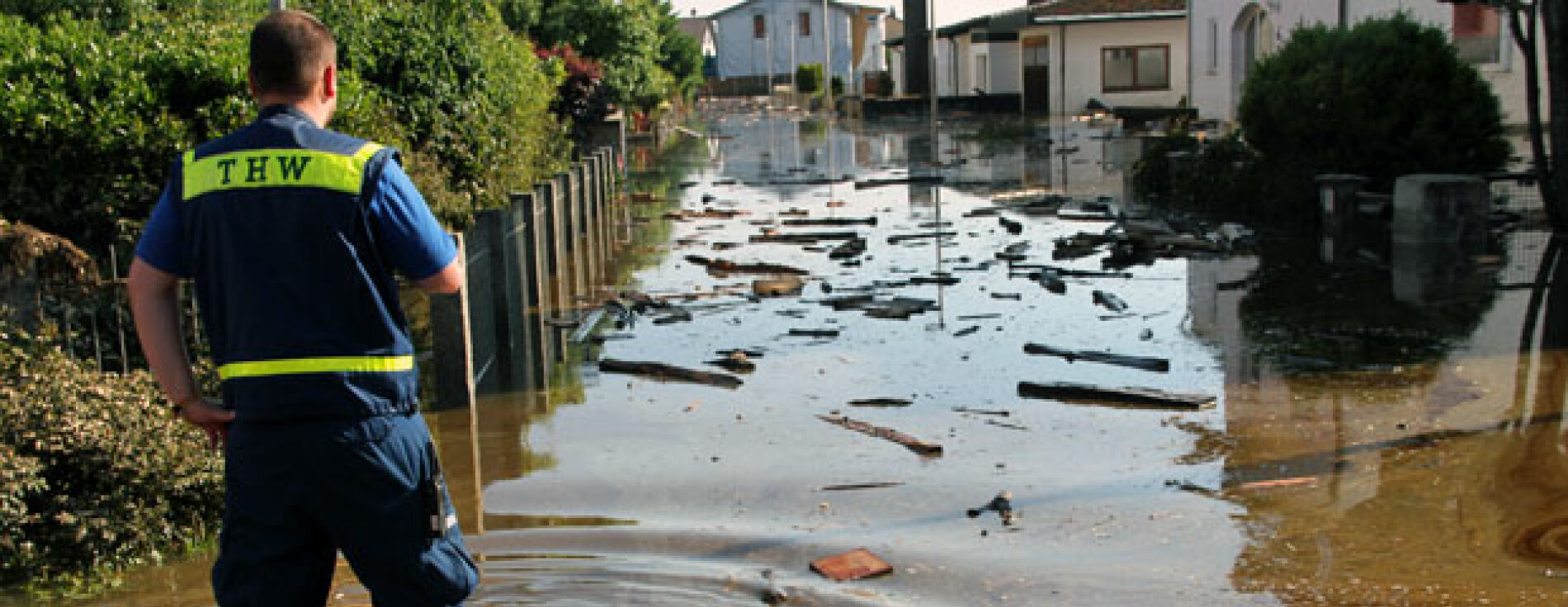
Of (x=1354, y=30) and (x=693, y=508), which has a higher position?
(x=1354, y=30)

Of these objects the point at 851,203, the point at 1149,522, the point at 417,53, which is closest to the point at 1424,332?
the point at 1149,522

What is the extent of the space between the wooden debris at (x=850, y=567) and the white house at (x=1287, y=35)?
1279 cm

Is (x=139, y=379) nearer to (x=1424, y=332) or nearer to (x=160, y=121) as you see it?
(x=160, y=121)

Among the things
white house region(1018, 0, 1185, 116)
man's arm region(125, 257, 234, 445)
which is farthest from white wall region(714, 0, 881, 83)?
man's arm region(125, 257, 234, 445)

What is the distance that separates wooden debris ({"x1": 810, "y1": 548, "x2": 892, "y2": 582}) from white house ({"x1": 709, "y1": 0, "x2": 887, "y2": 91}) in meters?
101

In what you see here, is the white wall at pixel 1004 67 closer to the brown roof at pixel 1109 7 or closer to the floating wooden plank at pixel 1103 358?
the brown roof at pixel 1109 7

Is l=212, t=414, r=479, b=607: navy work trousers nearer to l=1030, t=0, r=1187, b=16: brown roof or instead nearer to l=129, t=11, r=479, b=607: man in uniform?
l=129, t=11, r=479, b=607: man in uniform

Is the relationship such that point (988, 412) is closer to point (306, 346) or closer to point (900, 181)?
point (306, 346)

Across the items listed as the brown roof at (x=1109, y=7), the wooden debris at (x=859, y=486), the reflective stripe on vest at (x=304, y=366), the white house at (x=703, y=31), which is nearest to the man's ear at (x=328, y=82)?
the reflective stripe on vest at (x=304, y=366)

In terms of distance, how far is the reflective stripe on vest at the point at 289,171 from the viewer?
12.7 feet

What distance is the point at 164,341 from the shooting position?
4.06 m

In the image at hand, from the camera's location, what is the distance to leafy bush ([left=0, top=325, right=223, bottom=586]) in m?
5.79

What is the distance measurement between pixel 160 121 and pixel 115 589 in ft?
12.7

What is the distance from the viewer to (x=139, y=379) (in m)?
6.61
